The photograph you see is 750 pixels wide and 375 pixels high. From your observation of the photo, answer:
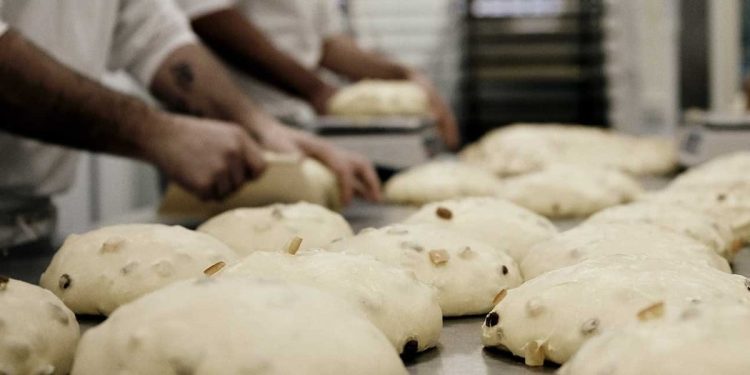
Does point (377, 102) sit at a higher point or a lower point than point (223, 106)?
lower

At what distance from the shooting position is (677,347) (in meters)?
0.82

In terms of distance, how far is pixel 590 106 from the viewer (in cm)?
647

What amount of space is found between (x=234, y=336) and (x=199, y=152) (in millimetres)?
1276

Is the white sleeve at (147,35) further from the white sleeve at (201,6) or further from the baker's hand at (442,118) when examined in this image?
the baker's hand at (442,118)

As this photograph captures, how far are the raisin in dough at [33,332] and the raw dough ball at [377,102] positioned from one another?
8.65ft

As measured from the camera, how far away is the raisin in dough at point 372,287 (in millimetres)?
A: 1121

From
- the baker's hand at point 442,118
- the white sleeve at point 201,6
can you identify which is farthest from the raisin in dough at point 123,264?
the baker's hand at point 442,118

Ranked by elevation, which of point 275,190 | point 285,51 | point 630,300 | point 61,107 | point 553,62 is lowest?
point 553,62

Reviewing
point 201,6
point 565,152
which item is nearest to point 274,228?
point 201,6

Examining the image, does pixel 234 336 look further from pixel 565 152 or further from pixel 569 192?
pixel 565 152

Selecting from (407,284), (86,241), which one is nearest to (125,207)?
(86,241)

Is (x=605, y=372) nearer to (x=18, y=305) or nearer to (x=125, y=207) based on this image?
(x=18, y=305)

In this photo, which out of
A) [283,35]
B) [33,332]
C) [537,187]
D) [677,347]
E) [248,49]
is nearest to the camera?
[677,347]

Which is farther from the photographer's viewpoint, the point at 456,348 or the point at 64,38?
the point at 64,38
